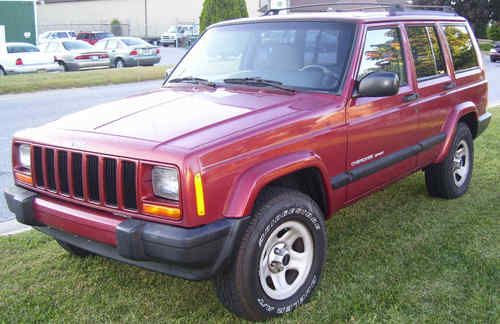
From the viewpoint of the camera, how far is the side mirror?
3859 mm

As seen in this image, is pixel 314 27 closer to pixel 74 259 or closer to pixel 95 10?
pixel 74 259

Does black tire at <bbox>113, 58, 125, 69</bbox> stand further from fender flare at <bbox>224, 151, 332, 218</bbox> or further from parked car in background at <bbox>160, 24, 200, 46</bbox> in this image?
parked car in background at <bbox>160, 24, 200, 46</bbox>

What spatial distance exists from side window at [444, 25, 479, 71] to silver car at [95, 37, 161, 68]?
21156 mm

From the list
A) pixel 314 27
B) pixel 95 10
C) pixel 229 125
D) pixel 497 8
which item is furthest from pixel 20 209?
pixel 95 10

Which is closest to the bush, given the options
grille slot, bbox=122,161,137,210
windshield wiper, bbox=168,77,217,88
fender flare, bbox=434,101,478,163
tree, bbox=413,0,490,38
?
tree, bbox=413,0,490,38

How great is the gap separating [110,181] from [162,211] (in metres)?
0.40

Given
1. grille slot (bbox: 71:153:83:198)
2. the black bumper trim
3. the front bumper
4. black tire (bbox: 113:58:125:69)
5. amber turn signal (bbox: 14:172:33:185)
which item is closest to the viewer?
the front bumper

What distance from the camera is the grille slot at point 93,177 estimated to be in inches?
128

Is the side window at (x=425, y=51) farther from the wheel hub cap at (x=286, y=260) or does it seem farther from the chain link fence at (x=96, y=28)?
the chain link fence at (x=96, y=28)

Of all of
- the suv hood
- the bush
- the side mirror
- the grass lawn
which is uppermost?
the bush

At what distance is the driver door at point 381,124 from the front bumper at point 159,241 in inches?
53.0

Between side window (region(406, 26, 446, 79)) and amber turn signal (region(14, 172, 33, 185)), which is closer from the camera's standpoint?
amber turn signal (region(14, 172, 33, 185))

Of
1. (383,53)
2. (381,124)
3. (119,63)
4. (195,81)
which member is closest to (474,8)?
(119,63)

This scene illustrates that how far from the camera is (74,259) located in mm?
4301
